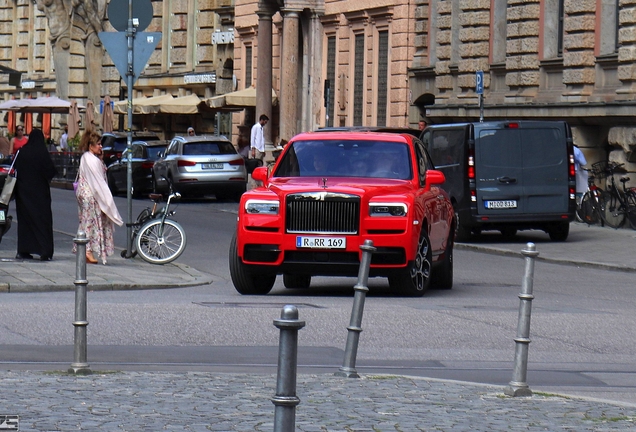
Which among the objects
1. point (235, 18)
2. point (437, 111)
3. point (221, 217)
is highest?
point (235, 18)

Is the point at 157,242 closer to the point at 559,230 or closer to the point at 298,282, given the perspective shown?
the point at 298,282

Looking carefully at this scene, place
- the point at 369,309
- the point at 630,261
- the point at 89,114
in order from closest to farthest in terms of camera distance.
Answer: the point at 369,309, the point at 630,261, the point at 89,114

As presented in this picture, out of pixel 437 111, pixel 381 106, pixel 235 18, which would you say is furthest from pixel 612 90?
pixel 235 18

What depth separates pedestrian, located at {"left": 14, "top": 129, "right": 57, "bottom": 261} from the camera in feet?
62.1

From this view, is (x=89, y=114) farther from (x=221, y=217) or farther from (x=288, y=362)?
(x=288, y=362)

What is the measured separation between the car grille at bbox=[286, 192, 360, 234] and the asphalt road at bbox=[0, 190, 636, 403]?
0.71 m

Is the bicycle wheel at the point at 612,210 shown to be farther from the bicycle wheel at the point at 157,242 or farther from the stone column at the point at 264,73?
the stone column at the point at 264,73

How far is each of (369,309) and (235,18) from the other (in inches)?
1611

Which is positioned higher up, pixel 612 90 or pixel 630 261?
pixel 612 90

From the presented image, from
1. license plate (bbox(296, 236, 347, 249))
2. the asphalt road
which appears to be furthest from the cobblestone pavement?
license plate (bbox(296, 236, 347, 249))

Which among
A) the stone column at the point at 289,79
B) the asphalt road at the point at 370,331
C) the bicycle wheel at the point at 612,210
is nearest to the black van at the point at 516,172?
the bicycle wheel at the point at 612,210

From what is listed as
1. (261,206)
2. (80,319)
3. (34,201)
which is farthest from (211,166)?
(80,319)

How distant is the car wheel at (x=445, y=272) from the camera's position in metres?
16.9

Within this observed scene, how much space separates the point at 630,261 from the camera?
21.7 metres
